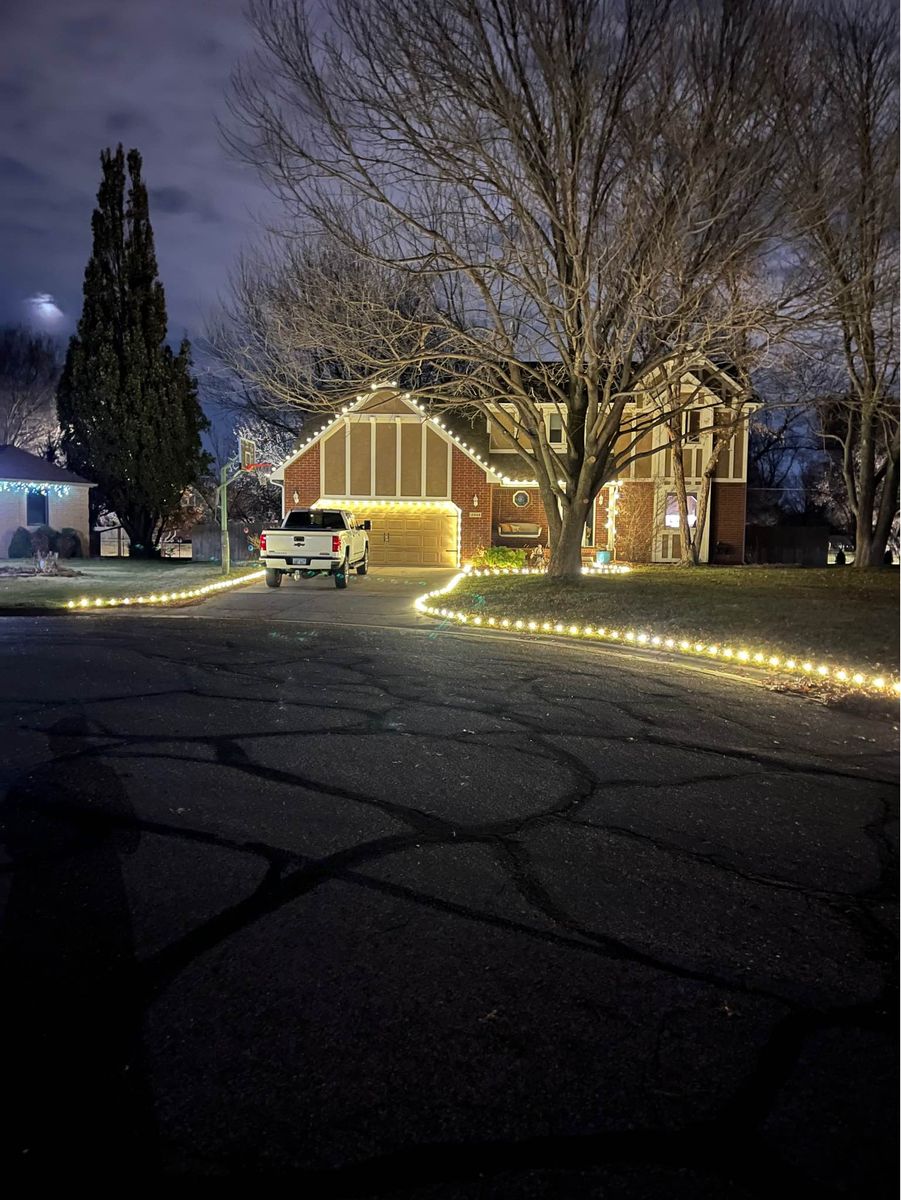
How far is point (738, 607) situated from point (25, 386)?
125ft

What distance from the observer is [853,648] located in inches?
402

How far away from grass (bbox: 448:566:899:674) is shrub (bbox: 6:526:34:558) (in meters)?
16.9

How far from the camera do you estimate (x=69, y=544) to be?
3012cm

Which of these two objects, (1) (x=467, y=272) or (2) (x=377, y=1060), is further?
(1) (x=467, y=272)

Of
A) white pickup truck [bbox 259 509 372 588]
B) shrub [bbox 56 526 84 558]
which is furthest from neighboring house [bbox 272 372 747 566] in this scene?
white pickup truck [bbox 259 509 372 588]

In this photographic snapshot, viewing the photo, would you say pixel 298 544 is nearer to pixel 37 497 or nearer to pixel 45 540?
pixel 45 540

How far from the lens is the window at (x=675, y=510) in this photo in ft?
104

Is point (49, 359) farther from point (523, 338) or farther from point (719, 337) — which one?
point (719, 337)

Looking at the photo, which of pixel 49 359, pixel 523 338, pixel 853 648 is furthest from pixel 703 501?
pixel 49 359

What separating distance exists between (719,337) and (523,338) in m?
3.96

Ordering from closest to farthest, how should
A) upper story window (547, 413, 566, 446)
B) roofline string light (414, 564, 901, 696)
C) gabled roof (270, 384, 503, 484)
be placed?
roofline string light (414, 564, 901, 696) → gabled roof (270, 384, 503, 484) → upper story window (547, 413, 566, 446)

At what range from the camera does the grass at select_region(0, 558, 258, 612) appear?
53.2 ft

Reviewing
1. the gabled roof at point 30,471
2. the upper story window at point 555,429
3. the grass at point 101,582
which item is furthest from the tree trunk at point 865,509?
the gabled roof at point 30,471

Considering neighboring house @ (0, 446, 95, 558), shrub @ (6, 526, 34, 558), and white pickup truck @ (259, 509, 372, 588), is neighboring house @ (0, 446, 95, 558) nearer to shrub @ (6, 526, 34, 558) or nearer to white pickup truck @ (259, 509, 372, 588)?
shrub @ (6, 526, 34, 558)
